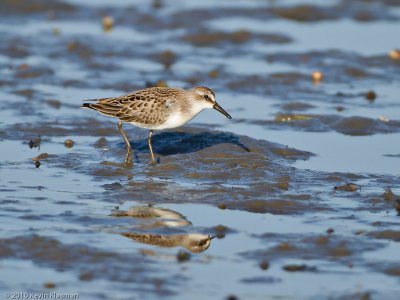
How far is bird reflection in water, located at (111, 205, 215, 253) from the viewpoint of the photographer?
10.9 meters

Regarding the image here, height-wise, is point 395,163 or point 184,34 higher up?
point 184,34

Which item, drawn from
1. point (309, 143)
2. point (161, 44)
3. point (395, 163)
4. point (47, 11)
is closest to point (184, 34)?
point (161, 44)

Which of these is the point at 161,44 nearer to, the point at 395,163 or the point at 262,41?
the point at 262,41

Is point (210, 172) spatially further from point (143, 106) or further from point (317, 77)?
point (317, 77)

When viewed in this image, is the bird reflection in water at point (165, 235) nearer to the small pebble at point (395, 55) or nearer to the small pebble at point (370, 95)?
the small pebble at point (370, 95)

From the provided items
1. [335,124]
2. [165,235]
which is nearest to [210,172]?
[165,235]

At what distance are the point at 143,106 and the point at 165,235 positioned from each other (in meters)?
3.57

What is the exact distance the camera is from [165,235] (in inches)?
438

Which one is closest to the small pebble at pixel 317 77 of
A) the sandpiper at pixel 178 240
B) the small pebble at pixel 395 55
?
the small pebble at pixel 395 55

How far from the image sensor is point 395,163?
48.3ft

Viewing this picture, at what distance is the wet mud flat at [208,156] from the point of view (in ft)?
33.3

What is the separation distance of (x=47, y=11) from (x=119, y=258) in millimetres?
15802

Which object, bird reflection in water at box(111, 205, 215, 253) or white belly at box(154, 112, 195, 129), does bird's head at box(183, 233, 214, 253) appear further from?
white belly at box(154, 112, 195, 129)

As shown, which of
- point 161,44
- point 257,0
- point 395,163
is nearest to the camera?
point 395,163
